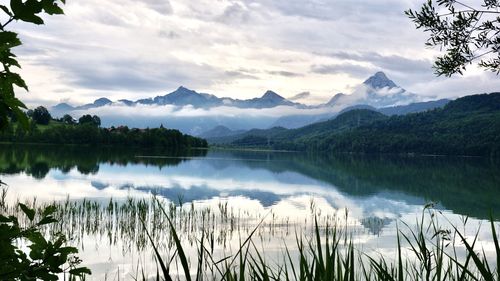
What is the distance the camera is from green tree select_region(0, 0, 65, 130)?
2398mm

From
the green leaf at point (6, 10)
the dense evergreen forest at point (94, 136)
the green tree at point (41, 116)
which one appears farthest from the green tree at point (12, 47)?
the green tree at point (41, 116)

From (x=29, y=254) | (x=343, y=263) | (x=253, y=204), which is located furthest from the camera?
(x=253, y=204)

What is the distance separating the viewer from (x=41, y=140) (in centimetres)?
16475

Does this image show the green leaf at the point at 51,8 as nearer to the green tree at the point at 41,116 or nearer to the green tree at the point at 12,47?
the green tree at the point at 12,47

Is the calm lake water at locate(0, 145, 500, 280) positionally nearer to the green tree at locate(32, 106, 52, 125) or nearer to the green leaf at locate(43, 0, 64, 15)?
the green leaf at locate(43, 0, 64, 15)

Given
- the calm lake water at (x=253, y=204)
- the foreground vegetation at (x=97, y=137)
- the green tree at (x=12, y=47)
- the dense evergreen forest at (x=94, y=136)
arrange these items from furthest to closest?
the dense evergreen forest at (x=94, y=136)
the foreground vegetation at (x=97, y=137)
the calm lake water at (x=253, y=204)
the green tree at (x=12, y=47)

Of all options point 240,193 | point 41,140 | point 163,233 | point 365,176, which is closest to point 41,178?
point 240,193

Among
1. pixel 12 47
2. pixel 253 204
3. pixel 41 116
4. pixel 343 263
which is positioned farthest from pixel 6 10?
pixel 41 116

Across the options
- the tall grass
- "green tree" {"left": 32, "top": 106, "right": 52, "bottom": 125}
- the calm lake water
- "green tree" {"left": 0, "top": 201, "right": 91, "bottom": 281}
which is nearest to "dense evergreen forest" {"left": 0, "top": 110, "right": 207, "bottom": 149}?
"green tree" {"left": 32, "top": 106, "right": 52, "bottom": 125}

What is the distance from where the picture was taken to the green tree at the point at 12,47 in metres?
2.40

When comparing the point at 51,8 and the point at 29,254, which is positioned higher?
the point at 51,8

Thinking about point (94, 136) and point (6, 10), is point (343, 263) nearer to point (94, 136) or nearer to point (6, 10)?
point (6, 10)

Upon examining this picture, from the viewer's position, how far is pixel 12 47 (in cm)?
240

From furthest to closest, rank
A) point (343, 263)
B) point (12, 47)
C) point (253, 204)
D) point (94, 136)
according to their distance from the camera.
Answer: point (94, 136), point (253, 204), point (343, 263), point (12, 47)
